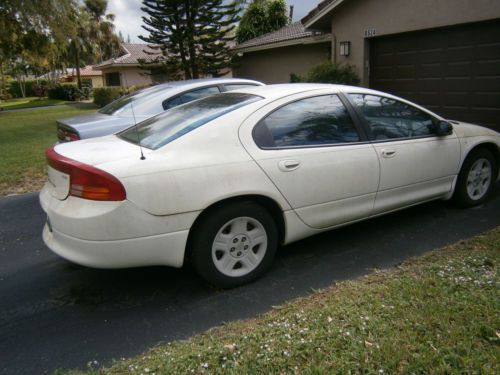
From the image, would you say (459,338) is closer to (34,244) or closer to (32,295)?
(32,295)

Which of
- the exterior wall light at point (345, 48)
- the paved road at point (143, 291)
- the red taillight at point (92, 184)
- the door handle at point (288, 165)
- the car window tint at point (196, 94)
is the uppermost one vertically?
the exterior wall light at point (345, 48)

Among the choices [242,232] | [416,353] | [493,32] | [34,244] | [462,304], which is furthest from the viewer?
[493,32]

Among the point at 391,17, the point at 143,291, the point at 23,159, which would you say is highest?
the point at 391,17

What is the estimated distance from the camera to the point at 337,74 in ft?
36.3

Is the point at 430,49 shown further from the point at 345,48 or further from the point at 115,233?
the point at 115,233

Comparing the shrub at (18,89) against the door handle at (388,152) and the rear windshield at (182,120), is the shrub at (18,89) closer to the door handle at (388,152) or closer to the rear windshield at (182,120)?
the rear windshield at (182,120)

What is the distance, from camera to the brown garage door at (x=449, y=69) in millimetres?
8375

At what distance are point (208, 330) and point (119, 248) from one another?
2.70 ft

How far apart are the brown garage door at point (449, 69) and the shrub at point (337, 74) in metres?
0.66

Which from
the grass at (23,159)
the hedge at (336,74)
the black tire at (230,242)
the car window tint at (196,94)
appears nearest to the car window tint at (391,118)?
the black tire at (230,242)

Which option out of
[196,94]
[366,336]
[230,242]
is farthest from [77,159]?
[196,94]

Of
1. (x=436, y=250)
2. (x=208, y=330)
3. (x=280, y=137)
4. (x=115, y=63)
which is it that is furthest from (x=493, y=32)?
(x=115, y=63)

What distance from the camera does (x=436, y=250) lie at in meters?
4.02

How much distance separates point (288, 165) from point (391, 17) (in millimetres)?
7700
